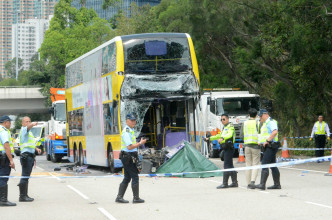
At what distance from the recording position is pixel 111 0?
85312mm

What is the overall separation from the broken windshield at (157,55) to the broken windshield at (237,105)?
1050 centimetres

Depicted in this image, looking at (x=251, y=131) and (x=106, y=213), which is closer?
(x=106, y=213)

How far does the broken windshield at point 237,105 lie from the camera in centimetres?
3192

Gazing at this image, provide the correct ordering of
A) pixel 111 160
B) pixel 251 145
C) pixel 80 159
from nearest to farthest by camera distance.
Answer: pixel 251 145 < pixel 111 160 < pixel 80 159

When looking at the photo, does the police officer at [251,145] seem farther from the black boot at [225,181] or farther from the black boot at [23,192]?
the black boot at [23,192]

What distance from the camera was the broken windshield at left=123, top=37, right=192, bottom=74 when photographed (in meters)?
21.5

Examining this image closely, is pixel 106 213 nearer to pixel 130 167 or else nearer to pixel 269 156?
pixel 130 167

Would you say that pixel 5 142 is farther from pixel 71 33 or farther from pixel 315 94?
pixel 71 33

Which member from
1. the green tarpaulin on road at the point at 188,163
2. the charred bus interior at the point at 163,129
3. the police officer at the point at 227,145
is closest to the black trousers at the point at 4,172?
the police officer at the point at 227,145

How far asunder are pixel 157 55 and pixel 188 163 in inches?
145

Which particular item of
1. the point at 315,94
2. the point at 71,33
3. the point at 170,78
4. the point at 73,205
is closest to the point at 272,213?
the point at 73,205

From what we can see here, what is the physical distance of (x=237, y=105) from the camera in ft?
105

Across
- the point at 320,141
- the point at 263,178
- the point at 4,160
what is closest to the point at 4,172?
the point at 4,160

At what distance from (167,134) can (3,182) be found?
938cm
